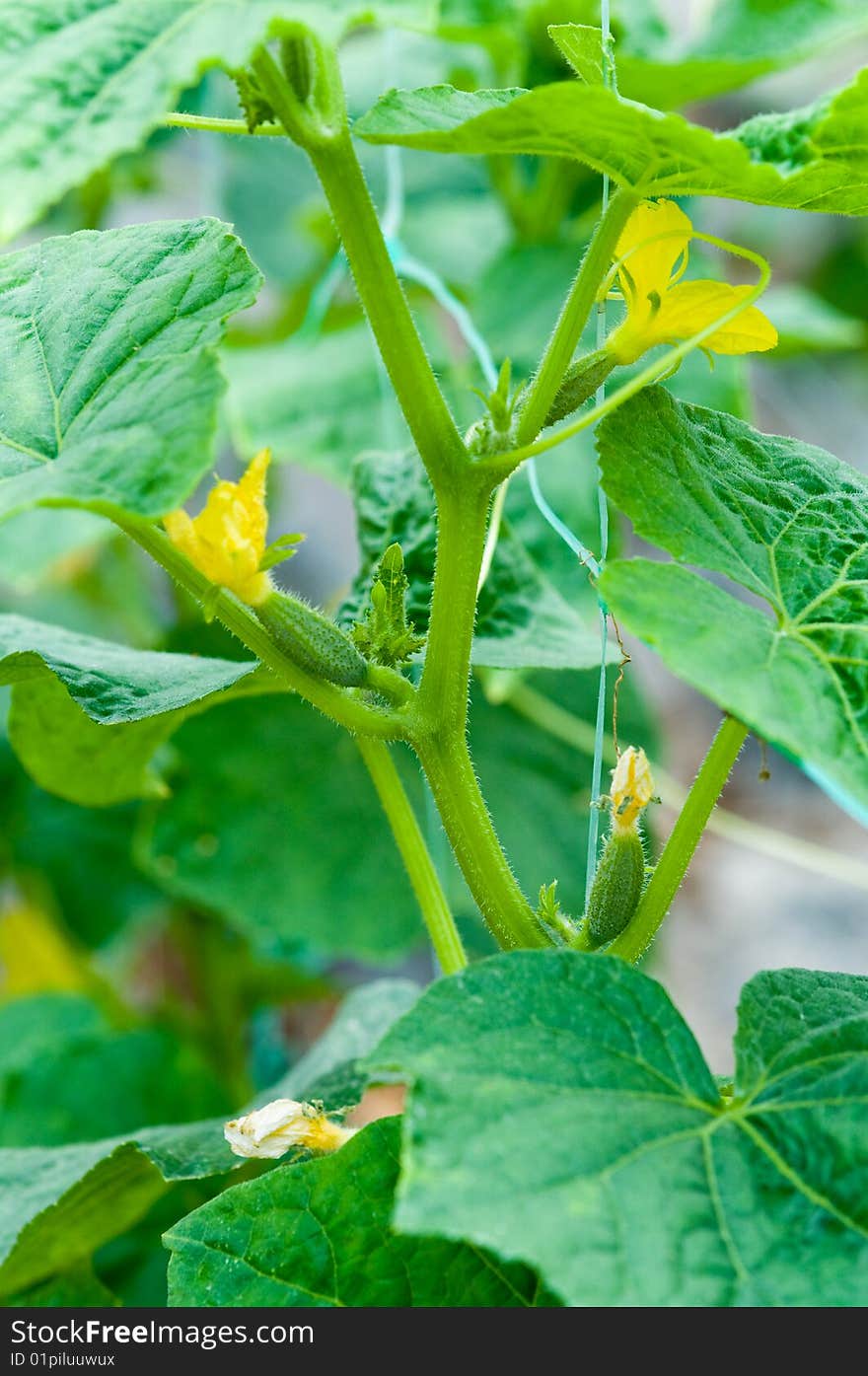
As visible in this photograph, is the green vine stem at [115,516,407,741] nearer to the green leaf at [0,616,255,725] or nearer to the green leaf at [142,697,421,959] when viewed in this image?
the green leaf at [0,616,255,725]

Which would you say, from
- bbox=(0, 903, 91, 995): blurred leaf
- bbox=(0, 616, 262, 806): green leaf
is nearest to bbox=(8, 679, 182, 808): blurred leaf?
bbox=(0, 616, 262, 806): green leaf

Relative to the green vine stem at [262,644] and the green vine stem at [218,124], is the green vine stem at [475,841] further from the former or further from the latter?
the green vine stem at [218,124]

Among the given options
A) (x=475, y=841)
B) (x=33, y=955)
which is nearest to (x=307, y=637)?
(x=475, y=841)

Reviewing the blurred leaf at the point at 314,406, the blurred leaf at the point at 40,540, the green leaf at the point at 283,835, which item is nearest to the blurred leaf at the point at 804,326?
the blurred leaf at the point at 314,406

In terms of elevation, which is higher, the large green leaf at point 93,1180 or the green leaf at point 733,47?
the green leaf at point 733,47

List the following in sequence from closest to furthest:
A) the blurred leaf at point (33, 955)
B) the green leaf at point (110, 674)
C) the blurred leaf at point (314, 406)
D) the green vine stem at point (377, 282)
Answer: the green vine stem at point (377, 282), the green leaf at point (110, 674), the blurred leaf at point (314, 406), the blurred leaf at point (33, 955)
